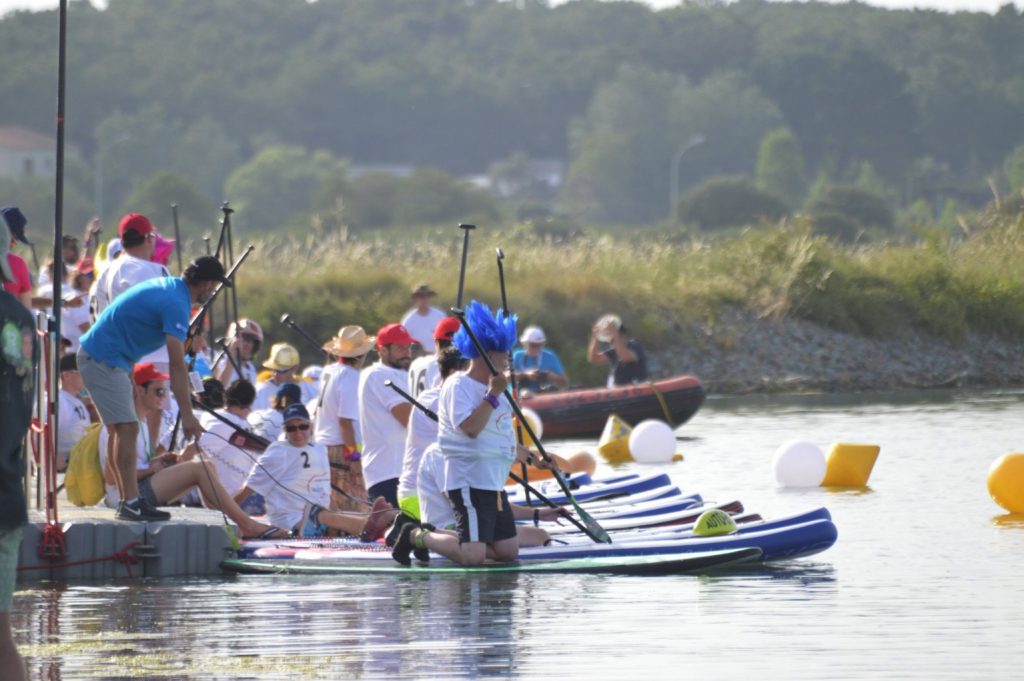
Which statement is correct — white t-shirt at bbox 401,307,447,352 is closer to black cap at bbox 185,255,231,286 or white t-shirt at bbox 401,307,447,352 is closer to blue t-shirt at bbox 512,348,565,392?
blue t-shirt at bbox 512,348,565,392

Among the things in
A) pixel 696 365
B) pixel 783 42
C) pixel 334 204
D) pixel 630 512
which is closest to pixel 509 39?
pixel 783 42

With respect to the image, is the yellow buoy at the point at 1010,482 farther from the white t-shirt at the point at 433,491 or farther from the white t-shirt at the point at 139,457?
the white t-shirt at the point at 139,457

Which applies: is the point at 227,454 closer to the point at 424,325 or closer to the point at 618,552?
the point at 618,552

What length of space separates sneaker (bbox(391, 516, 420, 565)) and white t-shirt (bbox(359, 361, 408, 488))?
110 cm

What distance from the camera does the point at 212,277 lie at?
10.2 metres

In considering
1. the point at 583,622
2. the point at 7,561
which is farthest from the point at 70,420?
the point at 7,561

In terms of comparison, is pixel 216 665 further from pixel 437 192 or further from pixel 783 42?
pixel 783 42

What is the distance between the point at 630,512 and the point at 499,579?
242 centimetres

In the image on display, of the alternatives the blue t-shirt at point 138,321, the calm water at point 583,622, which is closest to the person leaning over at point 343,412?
the calm water at point 583,622

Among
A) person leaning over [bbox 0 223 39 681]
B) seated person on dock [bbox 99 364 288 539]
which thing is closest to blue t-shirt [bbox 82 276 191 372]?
seated person on dock [bbox 99 364 288 539]

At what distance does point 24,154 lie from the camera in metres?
82.6

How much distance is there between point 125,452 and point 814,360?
21170mm

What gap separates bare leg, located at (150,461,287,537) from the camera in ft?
35.9

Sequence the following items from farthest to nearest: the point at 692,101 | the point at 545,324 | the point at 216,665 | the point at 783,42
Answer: the point at 783,42
the point at 692,101
the point at 545,324
the point at 216,665
